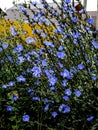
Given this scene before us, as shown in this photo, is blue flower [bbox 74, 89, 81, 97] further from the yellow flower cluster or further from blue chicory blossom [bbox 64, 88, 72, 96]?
the yellow flower cluster

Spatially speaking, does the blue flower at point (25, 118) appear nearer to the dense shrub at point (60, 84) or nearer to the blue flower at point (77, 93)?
the dense shrub at point (60, 84)

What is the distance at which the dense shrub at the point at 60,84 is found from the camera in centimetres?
313

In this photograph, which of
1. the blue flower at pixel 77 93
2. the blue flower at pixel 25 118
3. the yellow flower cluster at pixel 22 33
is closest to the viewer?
the blue flower at pixel 77 93

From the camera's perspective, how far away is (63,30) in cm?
353

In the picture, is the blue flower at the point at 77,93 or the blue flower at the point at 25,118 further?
the blue flower at the point at 25,118

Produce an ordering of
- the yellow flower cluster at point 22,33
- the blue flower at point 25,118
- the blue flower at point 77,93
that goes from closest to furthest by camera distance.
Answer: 1. the blue flower at point 77,93
2. the blue flower at point 25,118
3. the yellow flower cluster at point 22,33

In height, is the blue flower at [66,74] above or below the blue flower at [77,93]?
above

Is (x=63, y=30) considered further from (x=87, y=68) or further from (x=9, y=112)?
(x=9, y=112)

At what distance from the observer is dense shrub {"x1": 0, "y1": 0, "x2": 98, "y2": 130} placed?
10.3 feet

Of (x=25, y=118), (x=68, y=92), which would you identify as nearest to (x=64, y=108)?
(x=68, y=92)

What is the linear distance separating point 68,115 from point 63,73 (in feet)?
1.18

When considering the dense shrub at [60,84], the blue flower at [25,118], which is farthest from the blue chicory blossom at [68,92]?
the blue flower at [25,118]

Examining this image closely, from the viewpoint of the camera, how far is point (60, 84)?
323 centimetres

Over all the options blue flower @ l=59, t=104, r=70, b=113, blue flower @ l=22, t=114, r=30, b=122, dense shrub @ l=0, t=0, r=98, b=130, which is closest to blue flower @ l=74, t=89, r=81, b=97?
dense shrub @ l=0, t=0, r=98, b=130
